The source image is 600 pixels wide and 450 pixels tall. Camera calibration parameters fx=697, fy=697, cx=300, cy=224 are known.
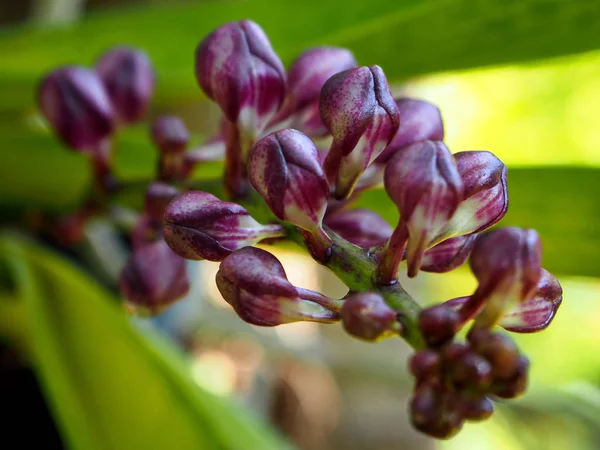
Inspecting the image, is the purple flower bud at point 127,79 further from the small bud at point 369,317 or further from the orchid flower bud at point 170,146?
the small bud at point 369,317

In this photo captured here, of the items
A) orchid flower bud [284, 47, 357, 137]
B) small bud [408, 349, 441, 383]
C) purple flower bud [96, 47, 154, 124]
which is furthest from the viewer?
purple flower bud [96, 47, 154, 124]

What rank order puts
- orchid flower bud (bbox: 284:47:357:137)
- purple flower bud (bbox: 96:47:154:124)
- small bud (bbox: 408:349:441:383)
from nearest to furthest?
small bud (bbox: 408:349:441:383), orchid flower bud (bbox: 284:47:357:137), purple flower bud (bbox: 96:47:154:124)

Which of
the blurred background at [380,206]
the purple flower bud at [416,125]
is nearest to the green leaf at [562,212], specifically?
the blurred background at [380,206]

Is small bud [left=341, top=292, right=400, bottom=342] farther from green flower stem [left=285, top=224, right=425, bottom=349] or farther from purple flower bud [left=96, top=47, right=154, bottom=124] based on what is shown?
purple flower bud [left=96, top=47, right=154, bottom=124]

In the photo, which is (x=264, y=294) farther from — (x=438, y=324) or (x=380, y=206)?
(x=380, y=206)

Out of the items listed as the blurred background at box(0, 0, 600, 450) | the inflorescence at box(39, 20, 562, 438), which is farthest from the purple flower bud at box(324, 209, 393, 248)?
the blurred background at box(0, 0, 600, 450)

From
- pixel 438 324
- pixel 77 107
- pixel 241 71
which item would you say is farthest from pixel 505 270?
pixel 77 107

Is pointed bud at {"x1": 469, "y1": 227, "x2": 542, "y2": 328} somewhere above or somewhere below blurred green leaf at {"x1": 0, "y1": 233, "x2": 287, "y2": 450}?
above
